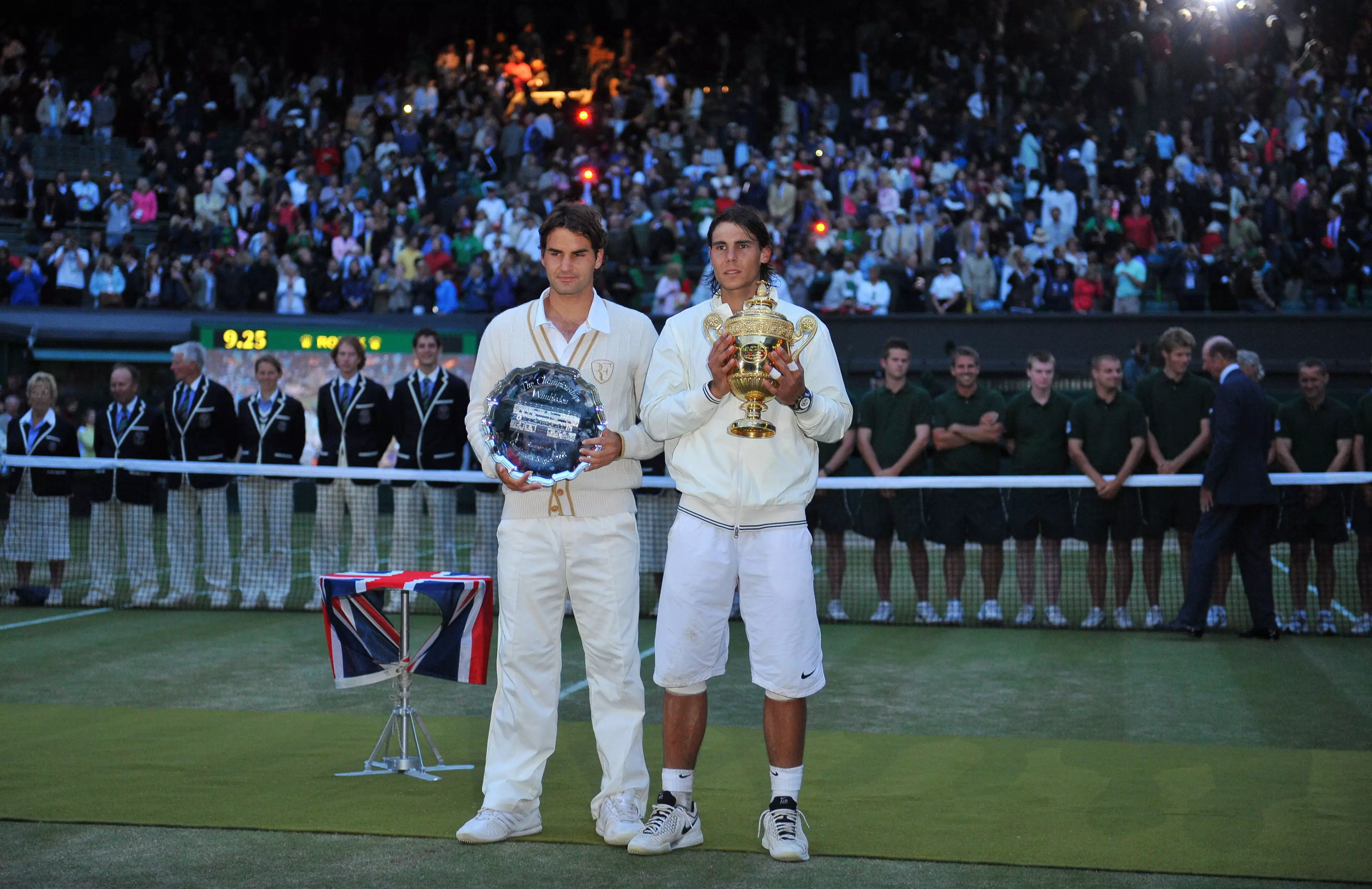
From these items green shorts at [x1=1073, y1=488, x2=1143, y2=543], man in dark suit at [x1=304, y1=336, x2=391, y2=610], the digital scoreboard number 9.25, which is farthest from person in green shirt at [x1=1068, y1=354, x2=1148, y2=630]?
the digital scoreboard number 9.25

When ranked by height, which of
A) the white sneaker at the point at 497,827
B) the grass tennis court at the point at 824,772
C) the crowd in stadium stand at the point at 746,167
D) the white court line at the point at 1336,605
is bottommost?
the white court line at the point at 1336,605

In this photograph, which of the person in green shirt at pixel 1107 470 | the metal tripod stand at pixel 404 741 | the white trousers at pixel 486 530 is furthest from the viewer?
the white trousers at pixel 486 530

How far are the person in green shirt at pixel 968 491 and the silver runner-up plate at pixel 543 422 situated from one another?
22.1ft

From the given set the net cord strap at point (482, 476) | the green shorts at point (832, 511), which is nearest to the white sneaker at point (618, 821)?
the net cord strap at point (482, 476)

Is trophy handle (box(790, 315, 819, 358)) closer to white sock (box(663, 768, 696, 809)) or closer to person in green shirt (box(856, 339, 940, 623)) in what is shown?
white sock (box(663, 768, 696, 809))

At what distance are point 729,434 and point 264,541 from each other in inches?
318

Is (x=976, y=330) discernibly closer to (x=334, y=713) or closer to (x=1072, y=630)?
(x=1072, y=630)

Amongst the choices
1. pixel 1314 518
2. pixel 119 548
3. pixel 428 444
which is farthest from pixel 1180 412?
pixel 119 548

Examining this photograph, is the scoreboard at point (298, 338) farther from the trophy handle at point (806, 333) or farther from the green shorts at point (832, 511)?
the trophy handle at point (806, 333)

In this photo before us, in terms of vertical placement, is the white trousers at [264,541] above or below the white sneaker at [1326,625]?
above

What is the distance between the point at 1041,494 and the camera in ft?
37.3

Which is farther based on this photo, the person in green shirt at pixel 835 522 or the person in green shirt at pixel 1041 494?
the person in green shirt at pixel 835 522

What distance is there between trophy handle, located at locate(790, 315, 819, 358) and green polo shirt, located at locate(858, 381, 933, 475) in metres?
6.70

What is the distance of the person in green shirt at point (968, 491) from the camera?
11500 mm
